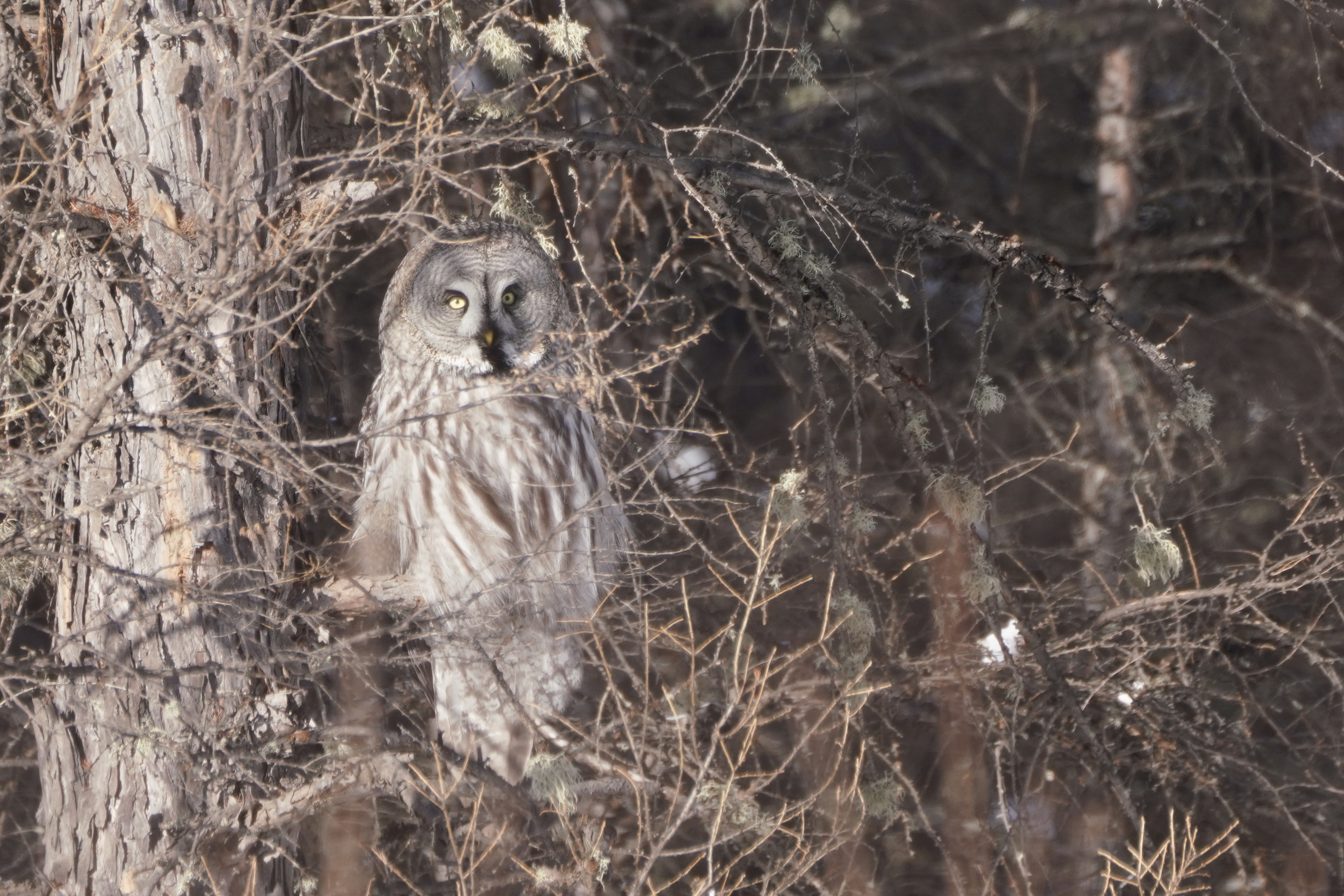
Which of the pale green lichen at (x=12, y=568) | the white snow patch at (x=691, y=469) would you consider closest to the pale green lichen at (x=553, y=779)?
the white snow patch at (x=691, y=469)

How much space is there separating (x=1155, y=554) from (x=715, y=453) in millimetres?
1642

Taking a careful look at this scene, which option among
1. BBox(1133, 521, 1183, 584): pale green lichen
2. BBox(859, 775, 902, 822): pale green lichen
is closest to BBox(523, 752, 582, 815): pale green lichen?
BBox(859, 775, 902, 822): pale green lichen

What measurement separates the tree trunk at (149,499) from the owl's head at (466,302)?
2.99ft

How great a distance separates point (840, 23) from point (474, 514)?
6.89 ft

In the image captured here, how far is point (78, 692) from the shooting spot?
8.66 ft

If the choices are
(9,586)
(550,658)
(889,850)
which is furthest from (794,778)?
(9,586)

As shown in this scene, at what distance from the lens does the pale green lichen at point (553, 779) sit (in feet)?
8.36

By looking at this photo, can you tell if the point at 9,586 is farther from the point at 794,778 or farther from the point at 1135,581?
the point at 1135,581

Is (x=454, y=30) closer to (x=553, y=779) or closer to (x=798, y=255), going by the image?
(x=798, y=255)

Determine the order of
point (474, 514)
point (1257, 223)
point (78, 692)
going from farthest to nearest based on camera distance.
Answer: point (1257, 223)
point (474, 514)
point (78, 692)

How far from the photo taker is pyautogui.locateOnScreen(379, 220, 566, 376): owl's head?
147 inches

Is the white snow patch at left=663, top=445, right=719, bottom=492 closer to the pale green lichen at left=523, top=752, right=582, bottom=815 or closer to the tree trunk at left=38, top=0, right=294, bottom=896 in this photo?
the pale green lichen at left=523, top=752, right=582, bottom=815

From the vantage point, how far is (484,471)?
358cm

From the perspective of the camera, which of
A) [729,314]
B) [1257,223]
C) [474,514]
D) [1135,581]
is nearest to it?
[474,514]
